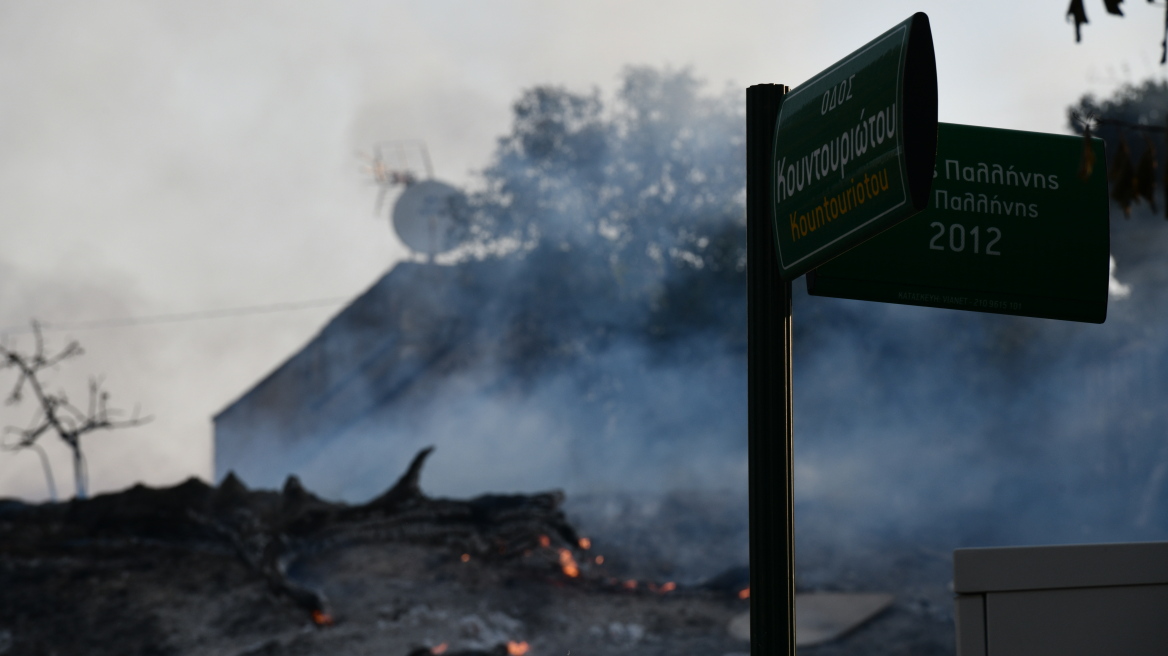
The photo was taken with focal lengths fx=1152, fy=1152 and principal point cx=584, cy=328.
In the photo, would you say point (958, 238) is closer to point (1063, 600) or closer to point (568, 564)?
point (1063, 600)

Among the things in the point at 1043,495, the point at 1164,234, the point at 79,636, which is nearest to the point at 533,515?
the point at 79,636

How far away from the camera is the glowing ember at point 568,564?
1452 cm

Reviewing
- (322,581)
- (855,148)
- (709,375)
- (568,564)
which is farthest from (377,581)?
(855,148)

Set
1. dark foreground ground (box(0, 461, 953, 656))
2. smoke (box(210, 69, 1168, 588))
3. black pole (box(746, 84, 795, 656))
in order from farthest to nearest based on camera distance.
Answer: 1. smoke (box(210, 69, 1168, 588))
2. dark foreground ground (box(0, 461, 953, 656))
3. black pole (box(746, 84, 795, 656))

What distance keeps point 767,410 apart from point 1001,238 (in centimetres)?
88

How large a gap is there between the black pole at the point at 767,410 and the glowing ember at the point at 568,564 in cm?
1212

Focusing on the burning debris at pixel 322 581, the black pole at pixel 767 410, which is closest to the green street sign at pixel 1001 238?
the black pole at pixel 767 410

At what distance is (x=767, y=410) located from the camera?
266 cm

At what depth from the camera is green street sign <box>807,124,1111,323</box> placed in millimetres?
2922

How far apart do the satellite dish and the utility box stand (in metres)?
19.6

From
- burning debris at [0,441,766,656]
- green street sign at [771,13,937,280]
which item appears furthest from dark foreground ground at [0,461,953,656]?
green street sign at [771,13,937,280]

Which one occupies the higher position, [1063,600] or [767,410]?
[767,410]

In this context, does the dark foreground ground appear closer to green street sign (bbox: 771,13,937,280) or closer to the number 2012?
the number 2012

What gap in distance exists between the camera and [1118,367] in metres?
18.0
